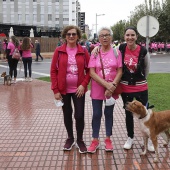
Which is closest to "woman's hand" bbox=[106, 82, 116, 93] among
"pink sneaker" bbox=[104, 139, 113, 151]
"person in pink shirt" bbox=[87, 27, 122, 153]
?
"person in pink shirt" bbox=[87, 27, 122, 153]

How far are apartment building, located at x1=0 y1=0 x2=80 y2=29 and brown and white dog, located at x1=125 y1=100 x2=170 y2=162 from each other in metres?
65.2

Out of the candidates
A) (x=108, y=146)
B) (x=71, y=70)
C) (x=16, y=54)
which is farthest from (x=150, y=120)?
(x=16, y=54)

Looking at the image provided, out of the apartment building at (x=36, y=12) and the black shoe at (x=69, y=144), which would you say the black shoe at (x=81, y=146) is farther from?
the apartment building at (x=36, y=12)

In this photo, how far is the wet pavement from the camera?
170 inches

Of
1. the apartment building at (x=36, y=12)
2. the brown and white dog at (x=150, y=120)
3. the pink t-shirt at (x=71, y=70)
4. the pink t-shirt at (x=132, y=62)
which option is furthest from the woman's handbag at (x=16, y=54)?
the apartment building at (x=36, y=12)

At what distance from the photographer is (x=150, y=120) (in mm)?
4402

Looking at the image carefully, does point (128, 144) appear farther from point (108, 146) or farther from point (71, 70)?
point (71, 70)

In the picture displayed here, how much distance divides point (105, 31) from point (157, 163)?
2.10m

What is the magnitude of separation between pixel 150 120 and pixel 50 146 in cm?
177

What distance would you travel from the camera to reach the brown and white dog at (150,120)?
171 inches

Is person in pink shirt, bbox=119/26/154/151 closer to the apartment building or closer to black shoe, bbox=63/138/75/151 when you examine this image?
black shoe, bbox=63/138/75/151

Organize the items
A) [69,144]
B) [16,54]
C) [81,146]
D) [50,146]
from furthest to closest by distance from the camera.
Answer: [16,54]
[50,146]
[69,144]
[81,146]

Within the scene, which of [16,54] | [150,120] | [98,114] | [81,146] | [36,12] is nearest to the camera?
[150,120]

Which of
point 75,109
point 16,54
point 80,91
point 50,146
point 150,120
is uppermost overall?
point 16,54
